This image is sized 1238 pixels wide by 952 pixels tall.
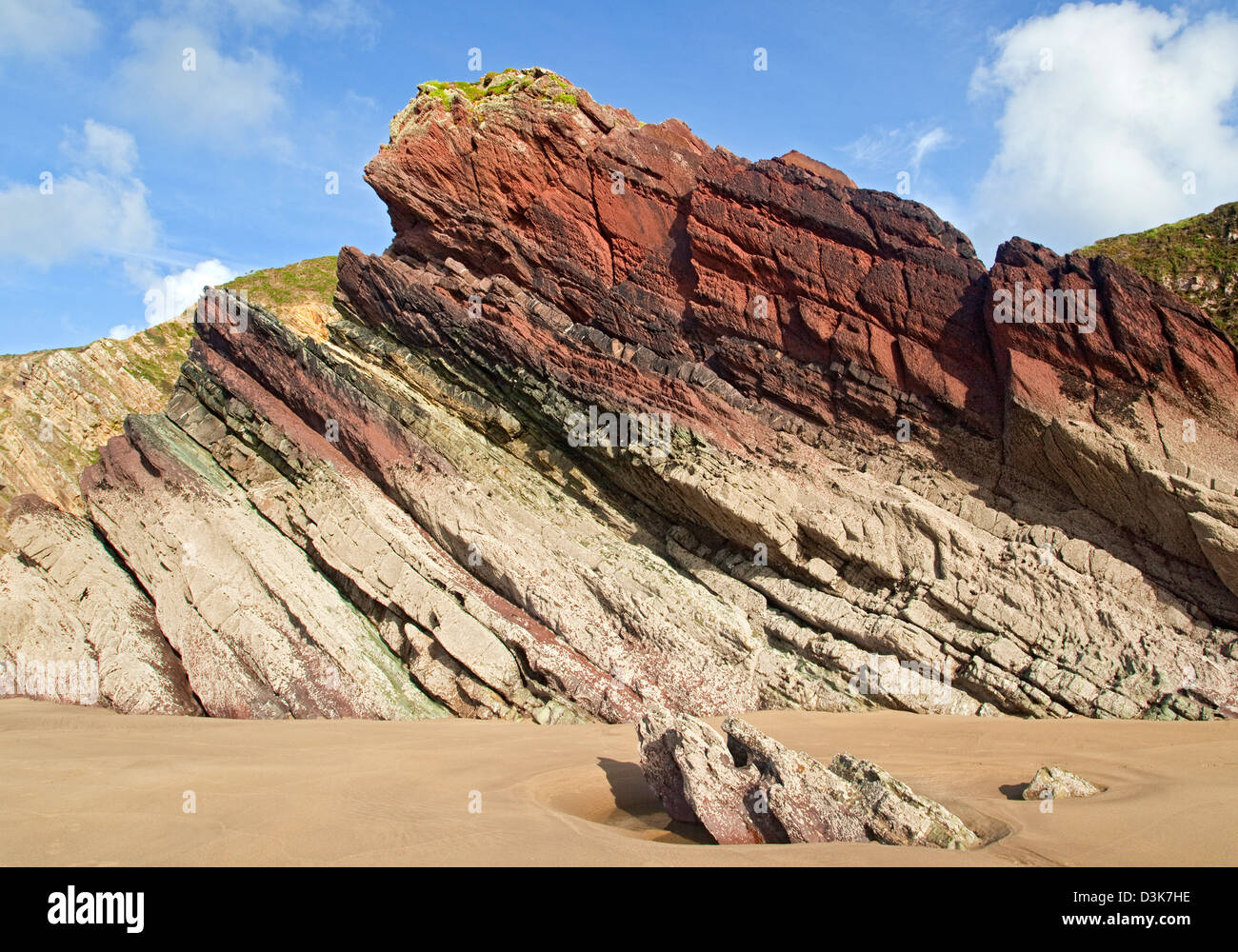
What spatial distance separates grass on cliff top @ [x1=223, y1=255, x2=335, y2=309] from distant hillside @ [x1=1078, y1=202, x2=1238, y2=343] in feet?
94.6

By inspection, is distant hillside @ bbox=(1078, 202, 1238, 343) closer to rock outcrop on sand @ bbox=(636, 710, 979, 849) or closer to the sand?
the sand

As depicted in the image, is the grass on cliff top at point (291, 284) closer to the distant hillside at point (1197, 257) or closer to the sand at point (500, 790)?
the sand at point (500, 790)

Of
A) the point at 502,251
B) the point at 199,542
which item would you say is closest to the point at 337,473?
the point at 199,542

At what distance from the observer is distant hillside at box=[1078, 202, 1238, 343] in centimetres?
1480

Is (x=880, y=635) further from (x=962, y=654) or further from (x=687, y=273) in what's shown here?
(x=687, y=273)

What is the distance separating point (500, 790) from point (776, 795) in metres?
2.99

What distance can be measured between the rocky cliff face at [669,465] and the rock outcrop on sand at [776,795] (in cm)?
481

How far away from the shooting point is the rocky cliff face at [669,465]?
1234cm

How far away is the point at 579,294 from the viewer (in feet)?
59.1
